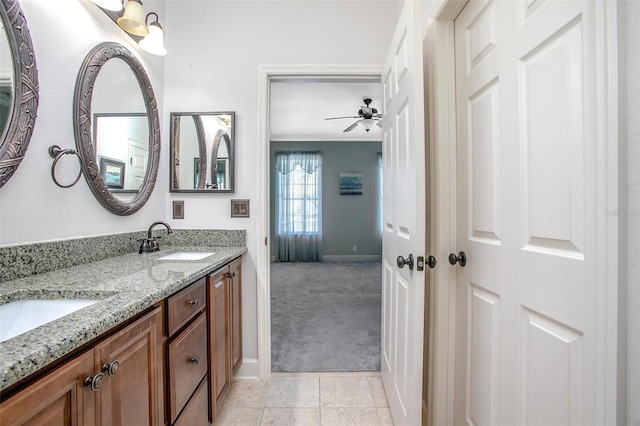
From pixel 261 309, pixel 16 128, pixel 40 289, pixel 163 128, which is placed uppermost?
pixel 163 128

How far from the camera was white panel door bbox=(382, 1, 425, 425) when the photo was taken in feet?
3.30

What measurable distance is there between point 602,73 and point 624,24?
0.09m

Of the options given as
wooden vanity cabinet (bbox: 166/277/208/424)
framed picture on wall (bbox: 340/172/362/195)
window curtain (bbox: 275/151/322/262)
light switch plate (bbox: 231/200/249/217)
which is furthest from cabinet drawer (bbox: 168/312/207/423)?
framed picture on wall (bbox: 340/172/362/195)

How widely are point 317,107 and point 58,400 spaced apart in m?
4.07

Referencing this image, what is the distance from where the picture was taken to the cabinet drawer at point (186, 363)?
912 millimetres

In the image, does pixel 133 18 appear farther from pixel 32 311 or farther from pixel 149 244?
pixel 32 311

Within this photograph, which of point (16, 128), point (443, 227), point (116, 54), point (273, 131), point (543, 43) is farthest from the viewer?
point (273, 131)

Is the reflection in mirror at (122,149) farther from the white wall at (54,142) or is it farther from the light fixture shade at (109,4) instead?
the light fixture shade at (109,4)

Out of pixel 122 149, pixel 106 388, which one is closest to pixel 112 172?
pixel 122 149

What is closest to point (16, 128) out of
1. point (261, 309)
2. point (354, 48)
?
point (261, 309)

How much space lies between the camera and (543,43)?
0.72 meters

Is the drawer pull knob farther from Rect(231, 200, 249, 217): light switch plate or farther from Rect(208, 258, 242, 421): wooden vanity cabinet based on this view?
Rect(231, 200, 249, 217): light switch plate

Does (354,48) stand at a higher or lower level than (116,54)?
higher

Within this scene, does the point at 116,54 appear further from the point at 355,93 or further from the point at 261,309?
the point at 355,93
